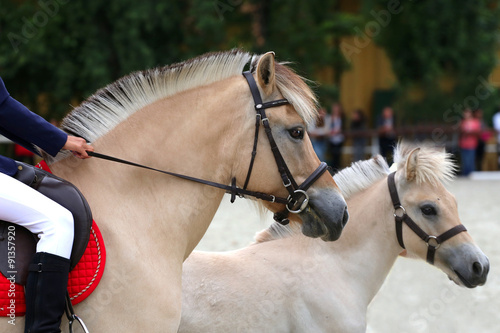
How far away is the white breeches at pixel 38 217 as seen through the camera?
242cm

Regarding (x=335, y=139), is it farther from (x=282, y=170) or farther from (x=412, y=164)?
(x=282, y=170)

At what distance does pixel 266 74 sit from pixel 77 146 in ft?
3.29

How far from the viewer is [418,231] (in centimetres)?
424

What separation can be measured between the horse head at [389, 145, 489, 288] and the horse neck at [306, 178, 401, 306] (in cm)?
10

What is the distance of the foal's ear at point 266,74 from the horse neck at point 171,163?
125mm

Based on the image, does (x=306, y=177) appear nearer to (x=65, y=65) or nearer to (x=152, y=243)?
(x=152, y=243)

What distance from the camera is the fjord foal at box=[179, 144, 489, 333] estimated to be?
380 centimetres

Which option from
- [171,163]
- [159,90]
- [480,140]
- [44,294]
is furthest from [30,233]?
[480,140]

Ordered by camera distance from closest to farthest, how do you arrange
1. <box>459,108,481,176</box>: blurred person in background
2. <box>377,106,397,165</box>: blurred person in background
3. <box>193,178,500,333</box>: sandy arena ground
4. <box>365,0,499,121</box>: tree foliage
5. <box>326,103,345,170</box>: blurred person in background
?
<box>193,178,500,333</box>: sandy arena ground → <box>459,108,481,176</box>: blurred person in background → <box>377,106,397,165</box>: blurred person in background → <box>326,103,345,170</box>: blurred person in background → <box>365,0,499,121</box>: tree foliage

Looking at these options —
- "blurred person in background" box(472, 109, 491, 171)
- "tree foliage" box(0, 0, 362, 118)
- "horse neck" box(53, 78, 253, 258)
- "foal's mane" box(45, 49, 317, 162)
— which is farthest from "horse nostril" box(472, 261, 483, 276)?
"tree foliage" box(0, 0, 362, 118)

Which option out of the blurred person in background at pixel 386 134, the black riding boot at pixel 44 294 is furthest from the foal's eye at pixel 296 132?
the blurred person in background at pixel 386 134

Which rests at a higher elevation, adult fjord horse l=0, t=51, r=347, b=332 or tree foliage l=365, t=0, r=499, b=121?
tree foliage l=365, t=0, r=499, b=121

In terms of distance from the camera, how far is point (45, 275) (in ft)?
7.83

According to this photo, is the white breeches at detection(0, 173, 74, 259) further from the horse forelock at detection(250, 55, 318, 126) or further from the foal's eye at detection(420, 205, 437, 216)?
the foal's eye at detection(420, 205, 437, 216)
